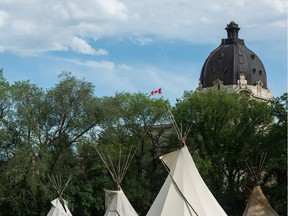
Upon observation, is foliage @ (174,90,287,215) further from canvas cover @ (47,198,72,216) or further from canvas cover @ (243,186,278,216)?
canvas cover @ (243,186,278,216)

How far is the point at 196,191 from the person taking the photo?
91.9ft

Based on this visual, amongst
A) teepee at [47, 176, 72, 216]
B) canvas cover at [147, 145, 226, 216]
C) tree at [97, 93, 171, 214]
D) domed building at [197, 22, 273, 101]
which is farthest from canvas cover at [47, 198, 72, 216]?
domed building at [197, 22, 273, 101]

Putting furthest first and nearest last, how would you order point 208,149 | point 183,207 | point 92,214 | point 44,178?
point 208,149 < point 92,214 < point 44,178 < point 183,207

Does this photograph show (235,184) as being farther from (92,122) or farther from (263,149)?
(92,122)

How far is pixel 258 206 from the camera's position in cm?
3522

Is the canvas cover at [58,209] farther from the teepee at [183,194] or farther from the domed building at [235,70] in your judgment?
the domed building at [235,70]

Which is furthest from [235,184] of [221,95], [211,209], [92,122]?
[211,209]

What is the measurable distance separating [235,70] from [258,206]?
210ft

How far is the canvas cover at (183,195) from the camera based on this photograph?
27.5 metres

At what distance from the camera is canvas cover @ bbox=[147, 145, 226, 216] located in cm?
2755

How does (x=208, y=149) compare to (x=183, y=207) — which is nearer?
(x=183, y=207)

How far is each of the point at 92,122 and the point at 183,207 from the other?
18.8 metres

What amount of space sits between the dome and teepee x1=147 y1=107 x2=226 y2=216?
69833 millimetres

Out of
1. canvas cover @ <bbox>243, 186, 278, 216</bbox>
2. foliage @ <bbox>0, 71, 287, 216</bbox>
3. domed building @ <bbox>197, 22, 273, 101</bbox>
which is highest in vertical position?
domed building @ <bbox>197, 22, 273, 101</bbox>
